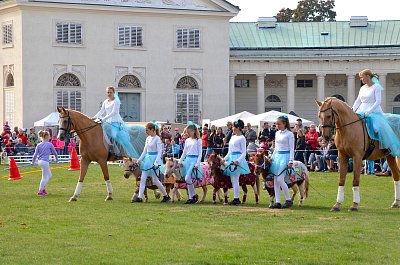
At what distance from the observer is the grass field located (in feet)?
41.1

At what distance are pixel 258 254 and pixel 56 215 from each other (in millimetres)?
6458

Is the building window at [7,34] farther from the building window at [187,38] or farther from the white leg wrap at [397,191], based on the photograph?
the white leg wrap at [397,191]

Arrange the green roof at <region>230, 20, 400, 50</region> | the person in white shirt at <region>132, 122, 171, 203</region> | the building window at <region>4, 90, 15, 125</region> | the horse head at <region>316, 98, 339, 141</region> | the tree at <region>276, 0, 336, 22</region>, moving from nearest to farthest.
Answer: the horse head at <region>316, 98, 339, 141</region> → the person in white shirt at <region>132, 122, 171, 203</region> → the building window at <region>4, 90, 15, 125</region> → the green roof at <region>230, 20, 400, 50</region> → the tree at <region>276, 0, 336, 22</region>

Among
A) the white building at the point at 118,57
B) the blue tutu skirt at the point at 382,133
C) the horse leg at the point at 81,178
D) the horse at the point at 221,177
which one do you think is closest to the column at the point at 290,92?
the white building at the point at 118,57

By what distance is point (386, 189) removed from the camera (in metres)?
25.0

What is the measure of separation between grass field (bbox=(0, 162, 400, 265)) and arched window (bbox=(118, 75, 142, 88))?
36.4 meters

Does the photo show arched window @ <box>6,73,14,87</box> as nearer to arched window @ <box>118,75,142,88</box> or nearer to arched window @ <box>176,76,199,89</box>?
arched window @ <box>118,75,142,88</box>

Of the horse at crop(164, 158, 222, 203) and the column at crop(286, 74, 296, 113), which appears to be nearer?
the horse at crop(164, 158, 222, 203)

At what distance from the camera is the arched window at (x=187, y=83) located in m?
60.4

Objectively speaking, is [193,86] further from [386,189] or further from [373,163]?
[386,189]

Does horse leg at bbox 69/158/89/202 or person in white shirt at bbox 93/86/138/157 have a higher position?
person in white shirt at bbox 93/86/138/157

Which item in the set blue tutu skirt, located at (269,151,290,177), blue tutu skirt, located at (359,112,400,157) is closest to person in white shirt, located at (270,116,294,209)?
blue tutu skirt, located at (269,151,290,177)

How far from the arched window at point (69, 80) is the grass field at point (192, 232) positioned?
115 ft

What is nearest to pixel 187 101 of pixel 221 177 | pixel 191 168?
pixel 191 168
